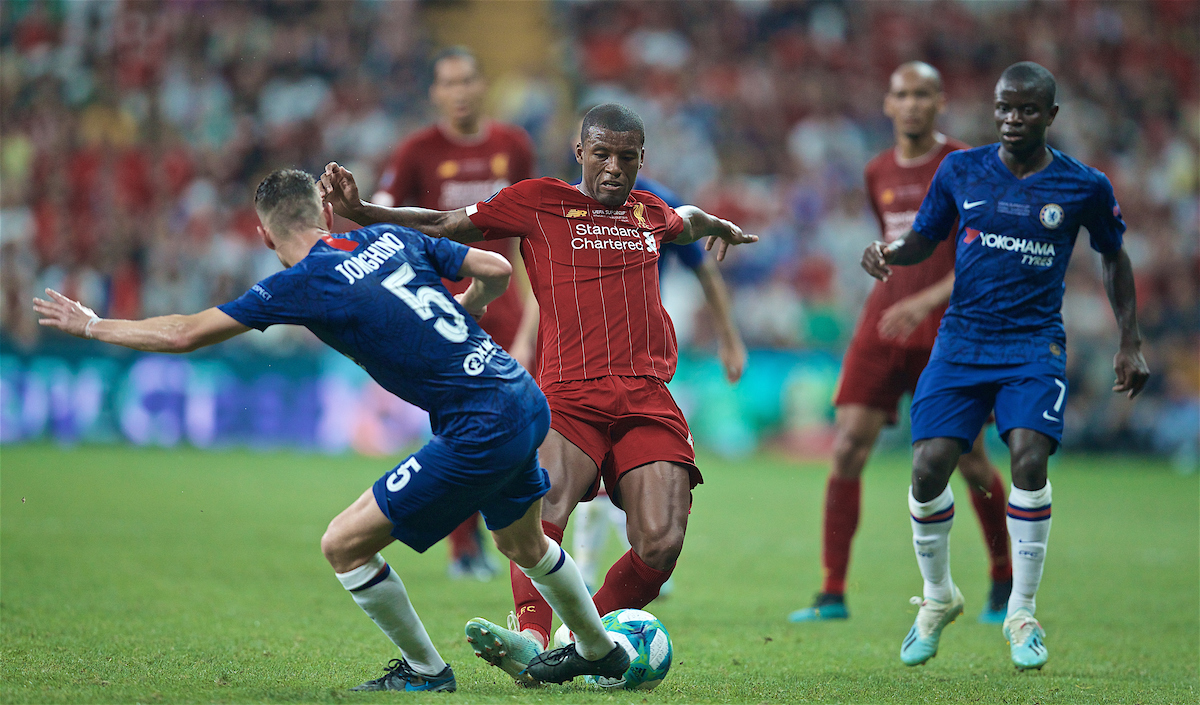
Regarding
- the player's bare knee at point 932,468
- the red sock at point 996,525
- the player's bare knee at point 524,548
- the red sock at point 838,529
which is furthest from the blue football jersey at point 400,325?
the red sock at point 996,525

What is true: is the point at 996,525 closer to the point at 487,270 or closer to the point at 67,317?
the point at 487,270

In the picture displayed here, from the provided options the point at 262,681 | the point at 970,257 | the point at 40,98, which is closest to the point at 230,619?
the point at 262,681

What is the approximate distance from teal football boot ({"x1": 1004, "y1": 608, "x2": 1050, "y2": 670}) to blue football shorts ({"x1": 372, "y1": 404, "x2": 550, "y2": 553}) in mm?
2402

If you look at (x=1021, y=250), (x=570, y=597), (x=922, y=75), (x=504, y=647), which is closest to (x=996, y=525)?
(x=1021, y=250)

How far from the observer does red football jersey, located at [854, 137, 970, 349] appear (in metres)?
7.11

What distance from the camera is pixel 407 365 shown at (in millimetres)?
4145

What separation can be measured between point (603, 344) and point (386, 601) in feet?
4.53

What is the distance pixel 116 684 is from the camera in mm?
4363

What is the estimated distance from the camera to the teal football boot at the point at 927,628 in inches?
214

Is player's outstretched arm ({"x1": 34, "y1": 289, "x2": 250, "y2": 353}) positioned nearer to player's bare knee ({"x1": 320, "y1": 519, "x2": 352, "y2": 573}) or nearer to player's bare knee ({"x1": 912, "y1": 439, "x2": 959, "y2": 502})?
player's bare knee ({"x1": 320, "y1": 519, "x2": 352, "y2": 573})

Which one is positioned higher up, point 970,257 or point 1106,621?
point 970,257

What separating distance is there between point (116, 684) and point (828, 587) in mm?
3970

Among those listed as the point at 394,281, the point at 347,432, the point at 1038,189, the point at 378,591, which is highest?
the point at 1038,189

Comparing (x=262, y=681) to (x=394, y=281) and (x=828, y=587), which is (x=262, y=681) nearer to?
(x=394, y=281)
